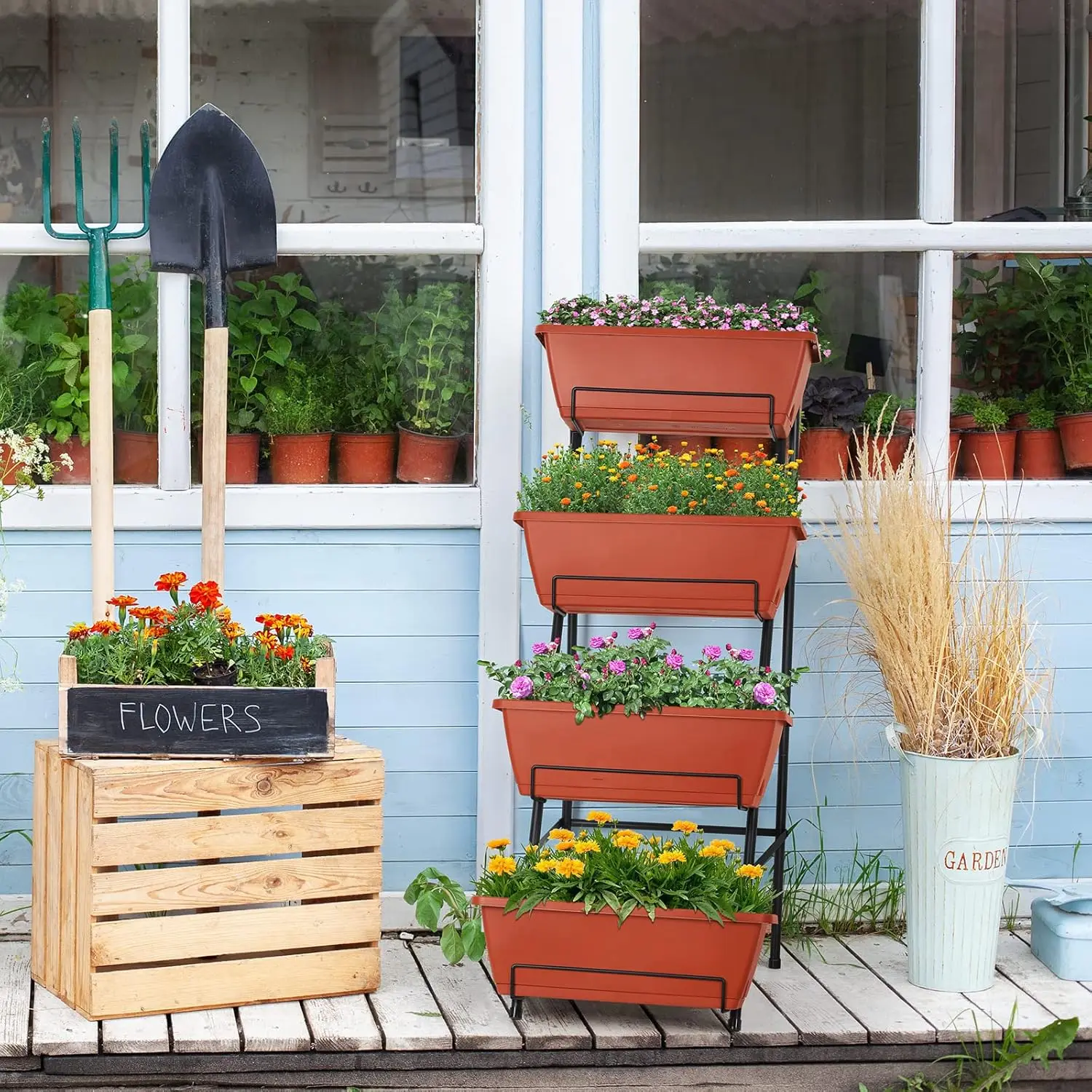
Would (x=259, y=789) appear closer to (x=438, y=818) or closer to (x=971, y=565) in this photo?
(x=438, y=818)

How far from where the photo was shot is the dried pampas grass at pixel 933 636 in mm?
2973

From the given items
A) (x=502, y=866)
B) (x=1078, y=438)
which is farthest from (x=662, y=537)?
(x=1078, y=438)

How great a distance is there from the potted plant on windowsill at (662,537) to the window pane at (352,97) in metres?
0.85

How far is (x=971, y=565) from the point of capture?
11.0 ft

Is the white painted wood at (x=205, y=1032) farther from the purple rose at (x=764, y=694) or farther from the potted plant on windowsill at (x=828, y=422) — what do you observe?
the potted plant on windowsill at (x=828, y=422)

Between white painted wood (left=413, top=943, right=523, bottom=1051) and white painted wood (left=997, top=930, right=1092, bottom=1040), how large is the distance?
41.6 inches

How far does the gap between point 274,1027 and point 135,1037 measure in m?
0.24

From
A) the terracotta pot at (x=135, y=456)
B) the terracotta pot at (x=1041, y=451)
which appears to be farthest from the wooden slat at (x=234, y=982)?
the terracotta pot at (x=1041, y=451)

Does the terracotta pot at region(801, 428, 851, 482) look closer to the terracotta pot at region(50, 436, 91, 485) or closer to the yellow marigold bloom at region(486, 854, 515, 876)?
the yellow marigold bloom at region(486, 854, 515, 876)

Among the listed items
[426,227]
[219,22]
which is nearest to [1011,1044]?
[426,227]

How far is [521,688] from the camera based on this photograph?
2848 mm

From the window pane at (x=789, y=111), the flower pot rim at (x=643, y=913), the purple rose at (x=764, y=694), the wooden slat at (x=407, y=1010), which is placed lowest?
the wooden slat at (x=407, y=1010)

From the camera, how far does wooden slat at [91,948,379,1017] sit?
2.72 meters

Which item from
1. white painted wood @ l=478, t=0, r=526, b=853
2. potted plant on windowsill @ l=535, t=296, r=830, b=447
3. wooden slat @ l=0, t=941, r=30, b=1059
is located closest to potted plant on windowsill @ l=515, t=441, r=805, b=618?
potted plant on windowsill @ l=535, t=296, r=830, b=447
